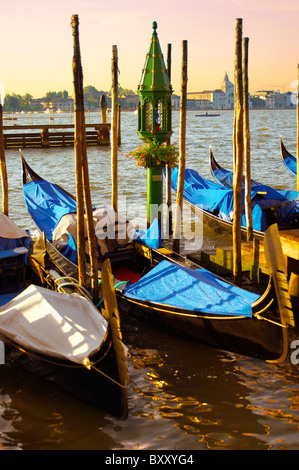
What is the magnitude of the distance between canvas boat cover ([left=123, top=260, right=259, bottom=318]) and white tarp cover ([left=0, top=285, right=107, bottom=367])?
34.5 inches

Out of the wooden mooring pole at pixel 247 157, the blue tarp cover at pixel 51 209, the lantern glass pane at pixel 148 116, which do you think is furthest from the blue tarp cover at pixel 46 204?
the wooden mooring pole at pixel 247 157

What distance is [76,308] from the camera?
5152 mm

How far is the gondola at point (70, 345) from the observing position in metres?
4.33

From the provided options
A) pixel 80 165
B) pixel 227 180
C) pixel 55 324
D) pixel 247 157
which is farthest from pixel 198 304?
pixel 227 180

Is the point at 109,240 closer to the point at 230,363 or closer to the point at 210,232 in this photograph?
the point at 230,363

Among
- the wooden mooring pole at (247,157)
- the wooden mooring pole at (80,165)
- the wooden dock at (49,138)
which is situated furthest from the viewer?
the wooden dock at (49,138)

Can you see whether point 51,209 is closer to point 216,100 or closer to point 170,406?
point 170,406

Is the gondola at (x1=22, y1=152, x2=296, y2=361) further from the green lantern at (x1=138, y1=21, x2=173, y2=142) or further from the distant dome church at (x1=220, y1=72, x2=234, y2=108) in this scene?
the distant dome church at (x1=220, y1=72, x2=234, y2=108)

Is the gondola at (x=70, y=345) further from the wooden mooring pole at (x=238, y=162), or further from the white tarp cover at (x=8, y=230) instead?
the wooden mooring pole at (x=238, y=162)

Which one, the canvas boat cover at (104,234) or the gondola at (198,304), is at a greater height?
the canvas boat cover at (104,234)

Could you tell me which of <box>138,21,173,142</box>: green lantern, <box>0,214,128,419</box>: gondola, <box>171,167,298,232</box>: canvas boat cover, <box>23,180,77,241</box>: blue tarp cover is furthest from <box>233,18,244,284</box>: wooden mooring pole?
<box>23,180,77,241</box>: blue tarp cover

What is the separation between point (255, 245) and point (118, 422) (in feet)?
11.1

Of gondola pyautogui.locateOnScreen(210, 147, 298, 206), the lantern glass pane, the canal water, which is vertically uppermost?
the lantern glass pane

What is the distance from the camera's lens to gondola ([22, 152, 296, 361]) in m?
5.10
